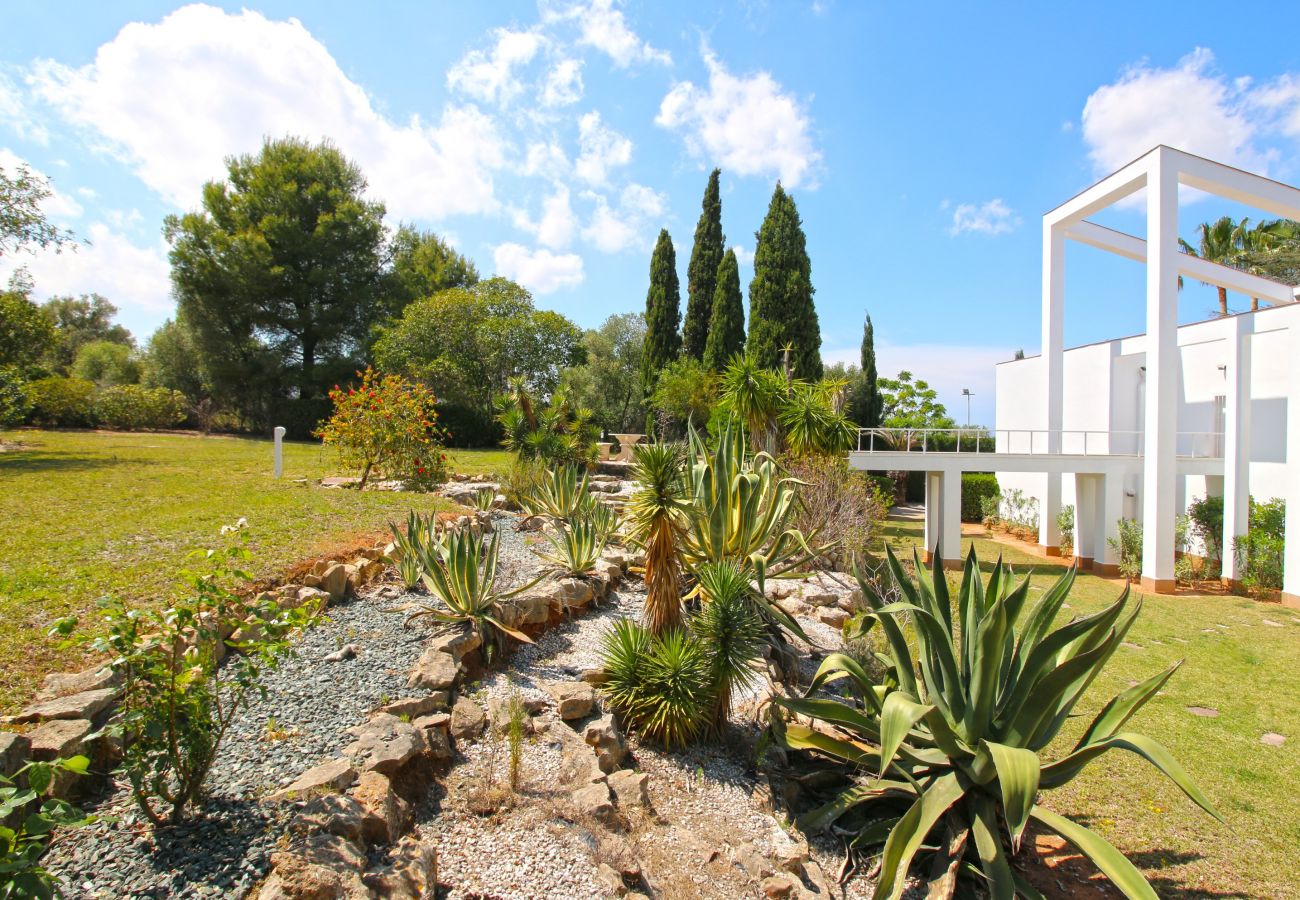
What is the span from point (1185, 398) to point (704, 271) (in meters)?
16.1

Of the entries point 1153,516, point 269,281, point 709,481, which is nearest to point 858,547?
point 709,481

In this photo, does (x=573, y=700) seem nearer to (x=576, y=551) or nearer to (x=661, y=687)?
(x=661, y=687)

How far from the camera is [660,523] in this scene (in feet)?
17.5

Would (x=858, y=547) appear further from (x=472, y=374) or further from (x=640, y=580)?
(x=472, y=374)

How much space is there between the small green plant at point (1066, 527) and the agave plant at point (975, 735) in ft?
50.2

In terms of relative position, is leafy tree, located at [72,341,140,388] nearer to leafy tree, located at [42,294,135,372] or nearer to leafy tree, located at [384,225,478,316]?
leafy tree, located at [42,294,135,372]

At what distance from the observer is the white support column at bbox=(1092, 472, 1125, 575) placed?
14961 millimetres

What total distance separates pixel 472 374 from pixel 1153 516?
20.2 meters

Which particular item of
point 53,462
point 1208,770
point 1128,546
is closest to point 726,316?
point 1128,546

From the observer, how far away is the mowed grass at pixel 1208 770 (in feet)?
13.6

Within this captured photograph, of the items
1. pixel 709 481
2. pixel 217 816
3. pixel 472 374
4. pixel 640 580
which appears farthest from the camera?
pixel 472 374

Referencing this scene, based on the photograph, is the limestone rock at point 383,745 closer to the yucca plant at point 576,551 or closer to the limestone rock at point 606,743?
the limestone rock at point 606,743

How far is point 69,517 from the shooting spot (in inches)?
259

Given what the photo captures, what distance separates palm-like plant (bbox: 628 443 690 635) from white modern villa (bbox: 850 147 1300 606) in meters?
7.11
